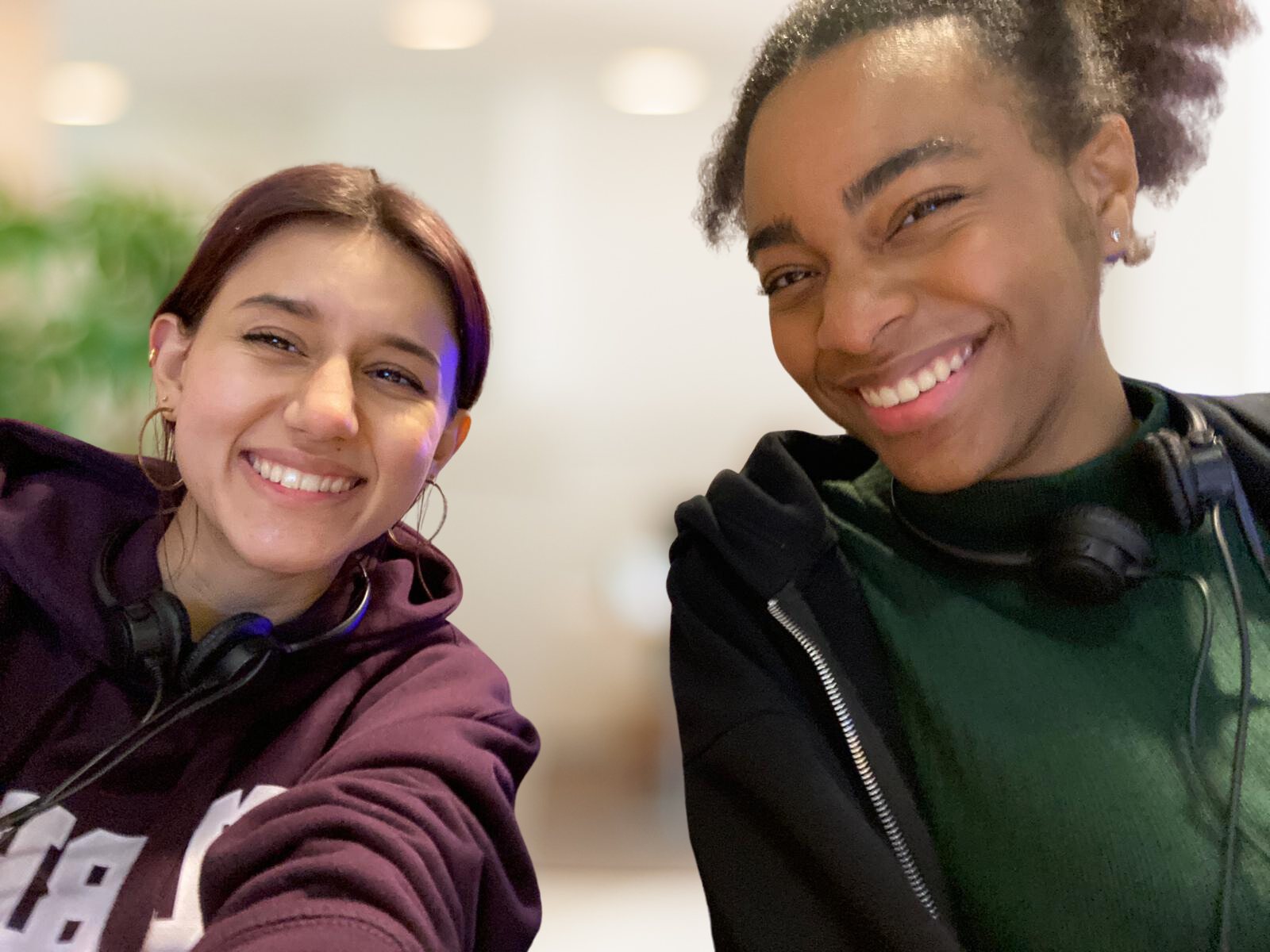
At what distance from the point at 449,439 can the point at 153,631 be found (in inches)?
15.3

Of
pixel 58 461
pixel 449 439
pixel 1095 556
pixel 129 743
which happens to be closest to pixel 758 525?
pixel 1095 556

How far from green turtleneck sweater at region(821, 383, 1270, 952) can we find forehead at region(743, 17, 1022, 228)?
346 mm

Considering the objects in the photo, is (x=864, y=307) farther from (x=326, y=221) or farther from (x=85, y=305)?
(x=85, y=305)

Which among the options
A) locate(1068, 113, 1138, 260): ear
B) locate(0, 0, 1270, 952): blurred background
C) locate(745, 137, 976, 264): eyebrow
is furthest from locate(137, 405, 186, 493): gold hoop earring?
locate(1068, 113, 1138, 260): ear

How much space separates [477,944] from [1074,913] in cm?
51

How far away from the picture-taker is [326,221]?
935mm

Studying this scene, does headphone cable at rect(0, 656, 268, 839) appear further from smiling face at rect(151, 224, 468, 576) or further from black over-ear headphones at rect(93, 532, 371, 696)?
smiling face at rect(151, 224, 468, 576)

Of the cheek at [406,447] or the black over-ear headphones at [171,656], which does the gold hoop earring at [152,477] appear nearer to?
the black over-ear headphones at [171,656]

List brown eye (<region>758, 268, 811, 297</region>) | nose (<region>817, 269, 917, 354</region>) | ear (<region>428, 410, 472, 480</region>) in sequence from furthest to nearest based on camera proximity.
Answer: ear (<region>428, 410, 472, 480</region>), brown eye (<region>758, 268, 811, 297</region>), nose (<region>817, 269, 917, 354</region>)

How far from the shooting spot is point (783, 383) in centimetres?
164

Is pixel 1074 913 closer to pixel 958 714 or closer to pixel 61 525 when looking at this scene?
pixel 958 714

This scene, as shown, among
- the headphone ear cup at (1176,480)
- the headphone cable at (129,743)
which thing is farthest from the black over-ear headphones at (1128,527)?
the headphone cable at (129,743)

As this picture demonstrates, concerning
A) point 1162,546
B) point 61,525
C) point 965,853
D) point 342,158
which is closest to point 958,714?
point 965,853

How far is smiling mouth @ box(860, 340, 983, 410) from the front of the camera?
83 cm
